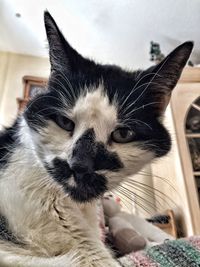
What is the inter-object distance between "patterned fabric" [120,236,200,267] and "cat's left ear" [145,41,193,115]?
313mm

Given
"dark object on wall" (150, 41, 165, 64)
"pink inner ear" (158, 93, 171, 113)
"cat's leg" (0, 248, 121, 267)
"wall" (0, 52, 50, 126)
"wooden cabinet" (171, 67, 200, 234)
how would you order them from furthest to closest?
"wall" (0, 52, 50, 126)
"dark object on wall" (150, 41, 165, 64)
"wooden cabinet" (171, 67, 200, 234)
"pink inner ear" (158, 93, 171, 113)
"cat's leg" (0, 248, 121, 267)

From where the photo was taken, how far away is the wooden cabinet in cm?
164

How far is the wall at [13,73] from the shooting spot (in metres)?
2.41

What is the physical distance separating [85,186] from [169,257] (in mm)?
247

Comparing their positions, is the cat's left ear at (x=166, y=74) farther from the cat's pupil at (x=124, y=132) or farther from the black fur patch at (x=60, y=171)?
the black fur patch at (x=60, y=171)

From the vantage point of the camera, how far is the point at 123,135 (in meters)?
0.62

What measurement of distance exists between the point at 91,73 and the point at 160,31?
68.4 inches

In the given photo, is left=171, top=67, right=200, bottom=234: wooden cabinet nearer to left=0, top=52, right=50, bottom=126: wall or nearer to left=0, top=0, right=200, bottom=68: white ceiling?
left=0, top=0, right=200, bottom=68: white ceiling

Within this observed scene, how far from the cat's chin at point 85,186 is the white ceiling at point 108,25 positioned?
1517mm

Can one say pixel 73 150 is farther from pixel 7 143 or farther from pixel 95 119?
pixel 7 143

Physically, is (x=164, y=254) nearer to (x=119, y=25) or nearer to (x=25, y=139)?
(x=25, y=139)

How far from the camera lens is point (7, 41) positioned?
2527mm

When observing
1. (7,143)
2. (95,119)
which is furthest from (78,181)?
(7,143)

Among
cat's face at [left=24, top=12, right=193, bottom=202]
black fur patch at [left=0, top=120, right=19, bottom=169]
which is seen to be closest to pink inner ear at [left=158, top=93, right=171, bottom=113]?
cat's face at [left=24, top=12, right=193, bottom=202]
